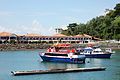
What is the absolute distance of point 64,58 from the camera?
76.9 metres

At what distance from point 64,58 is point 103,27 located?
83160 millimetres

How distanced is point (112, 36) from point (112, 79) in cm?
10486

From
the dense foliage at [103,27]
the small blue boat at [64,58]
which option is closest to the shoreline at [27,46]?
the dense foliage at [103,27]

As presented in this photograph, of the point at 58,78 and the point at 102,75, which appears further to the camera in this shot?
the point at 102,75

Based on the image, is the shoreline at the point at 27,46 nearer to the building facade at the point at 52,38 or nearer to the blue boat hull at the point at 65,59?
the building facade at the point at 52,38

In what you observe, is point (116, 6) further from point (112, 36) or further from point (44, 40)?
point (44, 40)

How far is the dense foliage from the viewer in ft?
508

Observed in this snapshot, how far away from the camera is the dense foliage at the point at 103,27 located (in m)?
155

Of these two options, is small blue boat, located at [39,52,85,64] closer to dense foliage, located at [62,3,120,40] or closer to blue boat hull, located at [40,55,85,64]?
blue boat hull, located at [40,55,85,64]

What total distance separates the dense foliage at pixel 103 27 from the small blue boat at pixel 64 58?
77.0 metres

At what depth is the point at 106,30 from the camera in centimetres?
15562

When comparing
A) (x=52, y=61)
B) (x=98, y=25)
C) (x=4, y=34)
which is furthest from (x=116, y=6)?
(x=52, y=61)

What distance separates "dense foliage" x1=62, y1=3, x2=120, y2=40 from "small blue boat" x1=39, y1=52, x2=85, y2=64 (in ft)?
253

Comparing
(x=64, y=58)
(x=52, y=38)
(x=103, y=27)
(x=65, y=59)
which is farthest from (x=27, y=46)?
(x=65, y=59)
